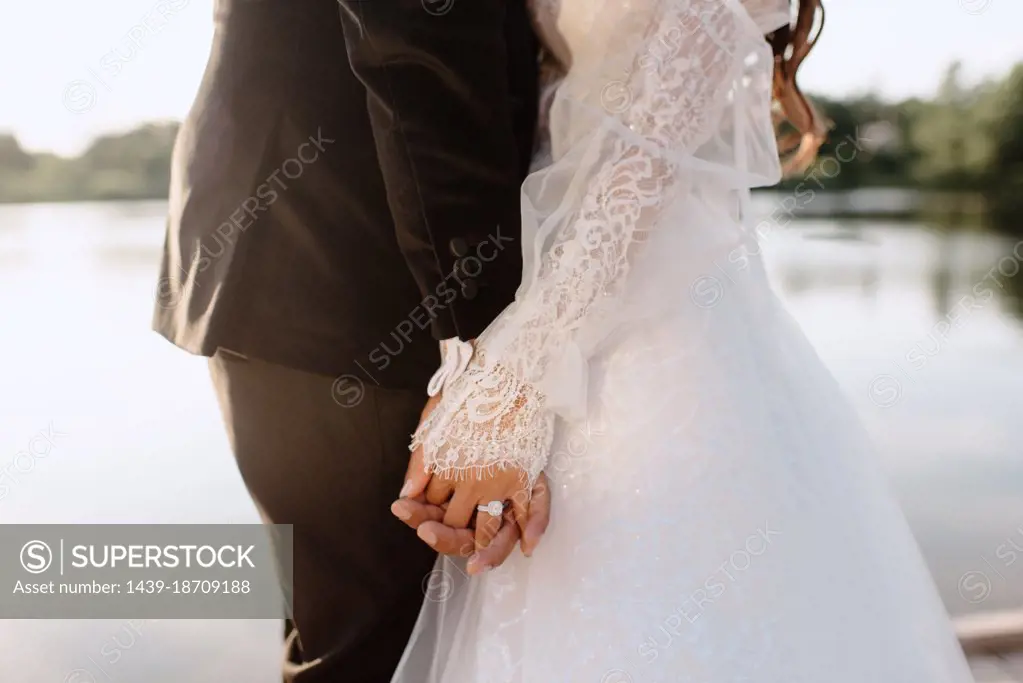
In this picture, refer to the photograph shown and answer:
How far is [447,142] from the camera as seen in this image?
0.57 m

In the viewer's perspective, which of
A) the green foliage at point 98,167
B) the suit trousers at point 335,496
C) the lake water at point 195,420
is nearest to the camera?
the suit trousers at point 335,496

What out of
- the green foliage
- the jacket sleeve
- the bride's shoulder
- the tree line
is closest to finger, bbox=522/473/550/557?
the jacket sleeve

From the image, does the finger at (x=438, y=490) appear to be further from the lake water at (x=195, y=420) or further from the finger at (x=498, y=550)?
the lake water at (x=195, y=420)

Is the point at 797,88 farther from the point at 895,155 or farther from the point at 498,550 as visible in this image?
the point at 895,155

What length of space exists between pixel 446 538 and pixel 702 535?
7.1 inches

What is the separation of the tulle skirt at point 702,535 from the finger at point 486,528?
0.13 feet

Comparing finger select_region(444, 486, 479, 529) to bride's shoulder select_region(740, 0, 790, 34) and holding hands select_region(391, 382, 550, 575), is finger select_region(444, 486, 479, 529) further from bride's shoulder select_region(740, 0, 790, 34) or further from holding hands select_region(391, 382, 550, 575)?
bride's shoulder select_region(740, 0, 790, 34)

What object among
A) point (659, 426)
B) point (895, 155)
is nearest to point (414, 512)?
point (659, 426)

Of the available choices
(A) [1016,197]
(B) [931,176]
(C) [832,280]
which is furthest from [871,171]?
(C) [832,280]

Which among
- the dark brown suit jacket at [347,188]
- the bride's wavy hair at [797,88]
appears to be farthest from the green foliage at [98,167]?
the bride's wavy hair at [797,88]

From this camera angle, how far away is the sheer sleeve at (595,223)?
0.58 metres

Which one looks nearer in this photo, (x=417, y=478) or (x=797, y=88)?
(x=417, y=478)

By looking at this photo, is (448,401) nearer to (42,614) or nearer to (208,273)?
(208,273)

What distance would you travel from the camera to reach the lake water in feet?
5.39
